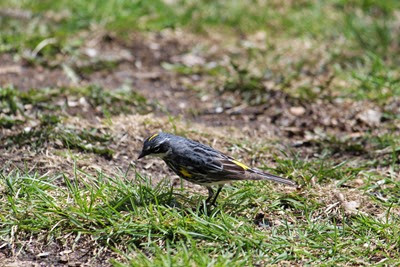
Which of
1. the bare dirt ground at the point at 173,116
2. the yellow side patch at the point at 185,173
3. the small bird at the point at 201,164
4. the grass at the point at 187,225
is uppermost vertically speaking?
the small bird at the point at 201,164

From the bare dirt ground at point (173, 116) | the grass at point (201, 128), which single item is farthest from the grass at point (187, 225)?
the bare dirt ground at point (173, 116)

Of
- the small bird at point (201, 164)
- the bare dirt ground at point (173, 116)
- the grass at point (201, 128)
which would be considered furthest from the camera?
the bare dirt ground at point (173, 116)

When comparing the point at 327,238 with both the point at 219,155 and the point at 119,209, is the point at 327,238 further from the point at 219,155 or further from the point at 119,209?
the point at 119,209

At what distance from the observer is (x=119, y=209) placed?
5.51 metres

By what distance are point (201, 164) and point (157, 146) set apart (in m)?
0.41

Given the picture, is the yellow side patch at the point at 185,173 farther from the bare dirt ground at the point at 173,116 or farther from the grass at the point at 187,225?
the bare dirt ground at the point at 173,116

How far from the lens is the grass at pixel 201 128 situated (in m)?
5.22

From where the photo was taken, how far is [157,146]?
5.77m

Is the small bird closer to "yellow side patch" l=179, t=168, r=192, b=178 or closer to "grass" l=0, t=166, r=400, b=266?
"yellow side patch" l=179, t=168, r=192, b=178

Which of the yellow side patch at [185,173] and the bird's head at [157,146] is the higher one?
the bird's head at [157,146]

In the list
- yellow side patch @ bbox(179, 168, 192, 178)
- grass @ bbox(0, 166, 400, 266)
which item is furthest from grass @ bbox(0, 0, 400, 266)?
yellow side patch @ bbox(179, 168, 192, 178)

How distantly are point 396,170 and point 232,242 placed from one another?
2.31 metres

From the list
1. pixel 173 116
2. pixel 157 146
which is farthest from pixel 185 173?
pixel 173 116

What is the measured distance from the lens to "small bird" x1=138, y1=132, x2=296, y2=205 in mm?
5629
